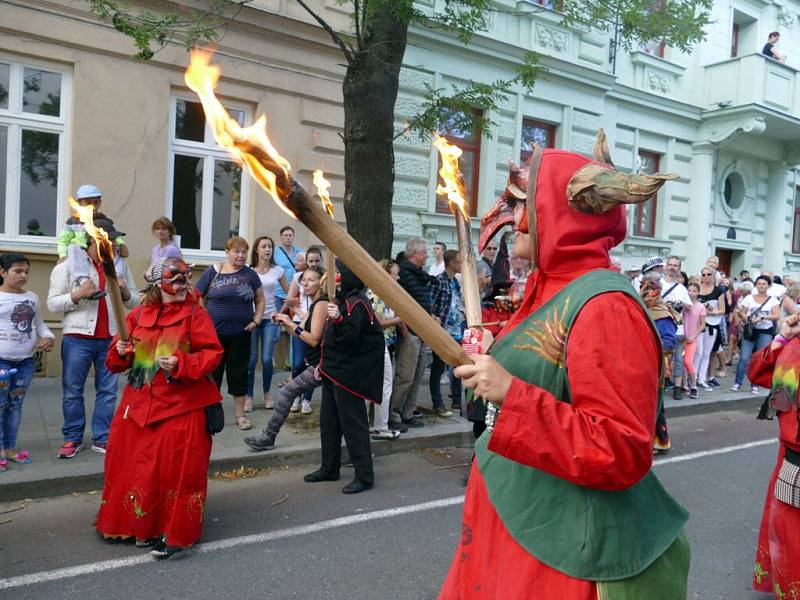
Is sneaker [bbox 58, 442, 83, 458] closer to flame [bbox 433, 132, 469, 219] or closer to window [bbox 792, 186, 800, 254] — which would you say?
flame [bbox 433, 132, 469, 219]

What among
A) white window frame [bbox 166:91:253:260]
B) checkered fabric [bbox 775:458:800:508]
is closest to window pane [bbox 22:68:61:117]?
white window frame [bbox 166:91:253:260]

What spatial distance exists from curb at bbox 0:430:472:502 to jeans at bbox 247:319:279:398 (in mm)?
1701

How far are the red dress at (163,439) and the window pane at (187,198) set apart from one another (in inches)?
233

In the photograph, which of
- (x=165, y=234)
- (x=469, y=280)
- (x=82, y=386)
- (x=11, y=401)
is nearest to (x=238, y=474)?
(x=82, y=386)

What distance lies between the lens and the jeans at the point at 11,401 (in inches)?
219

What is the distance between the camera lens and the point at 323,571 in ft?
13.5

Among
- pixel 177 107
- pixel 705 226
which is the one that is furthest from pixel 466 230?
pixel 705 226

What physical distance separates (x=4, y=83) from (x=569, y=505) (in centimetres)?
922

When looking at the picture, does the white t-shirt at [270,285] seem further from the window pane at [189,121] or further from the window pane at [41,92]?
the window pane at [41,92]

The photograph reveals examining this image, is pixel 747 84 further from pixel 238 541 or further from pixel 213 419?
pixel 238 541

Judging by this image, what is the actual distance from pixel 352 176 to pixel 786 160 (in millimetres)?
16974

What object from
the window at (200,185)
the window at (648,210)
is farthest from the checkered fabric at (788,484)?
the window at (648,210)

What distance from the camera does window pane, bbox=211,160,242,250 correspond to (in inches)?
413

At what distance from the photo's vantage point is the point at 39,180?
8984mm
